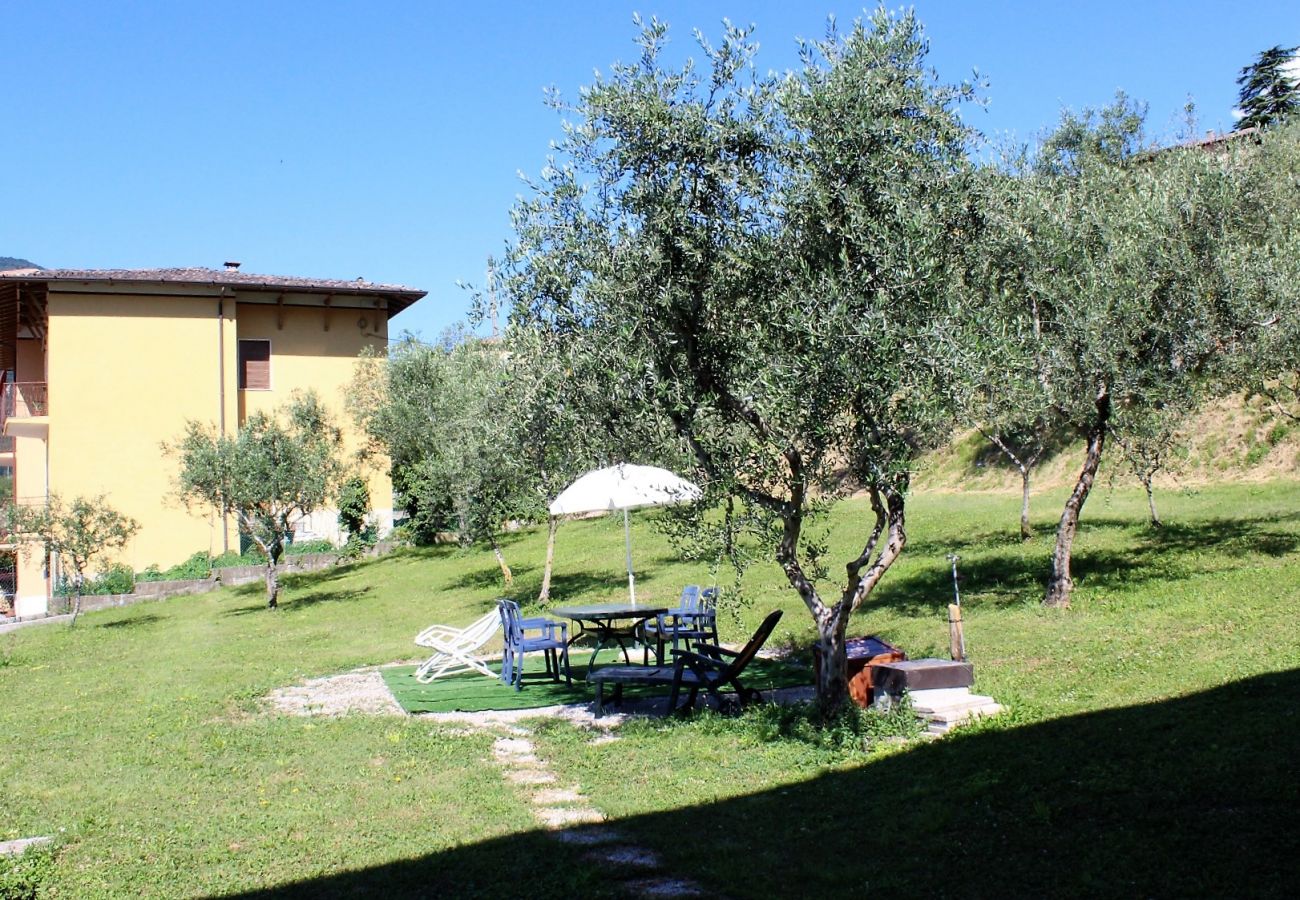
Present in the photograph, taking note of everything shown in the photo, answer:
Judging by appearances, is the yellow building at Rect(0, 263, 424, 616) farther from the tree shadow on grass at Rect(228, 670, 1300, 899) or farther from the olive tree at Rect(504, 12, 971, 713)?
the tree shadow on grass at Rect(228, 670, 1300, 899)

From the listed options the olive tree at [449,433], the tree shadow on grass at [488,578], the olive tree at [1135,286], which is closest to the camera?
the olive tree at [1135,286]

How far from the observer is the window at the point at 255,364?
32.8 meters

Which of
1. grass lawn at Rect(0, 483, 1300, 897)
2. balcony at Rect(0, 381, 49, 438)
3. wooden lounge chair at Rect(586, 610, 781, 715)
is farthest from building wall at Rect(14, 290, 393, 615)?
wooden lounge chair at Rect(586, 610, 781, 715)

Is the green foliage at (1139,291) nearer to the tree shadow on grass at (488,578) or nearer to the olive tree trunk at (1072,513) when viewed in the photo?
the olive tree trunk at (1072,513)

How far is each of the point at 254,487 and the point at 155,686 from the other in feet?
28.6

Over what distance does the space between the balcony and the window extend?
17.4ft

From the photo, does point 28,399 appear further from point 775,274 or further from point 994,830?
point 994,830

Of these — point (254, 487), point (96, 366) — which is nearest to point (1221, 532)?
point (254, 487)

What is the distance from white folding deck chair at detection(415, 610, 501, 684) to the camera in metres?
12.7

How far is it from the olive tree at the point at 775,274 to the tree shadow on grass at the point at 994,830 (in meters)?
1.80

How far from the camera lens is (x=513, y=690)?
1170cm

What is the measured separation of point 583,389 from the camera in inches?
318

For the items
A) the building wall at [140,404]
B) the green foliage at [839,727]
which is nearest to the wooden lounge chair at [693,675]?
the green foliage at [839,727]

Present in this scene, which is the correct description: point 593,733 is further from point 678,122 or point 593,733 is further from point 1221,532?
point 1221,532
